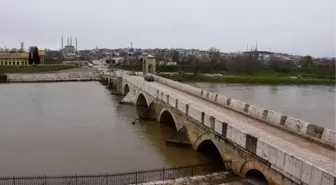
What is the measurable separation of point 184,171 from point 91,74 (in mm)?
45800

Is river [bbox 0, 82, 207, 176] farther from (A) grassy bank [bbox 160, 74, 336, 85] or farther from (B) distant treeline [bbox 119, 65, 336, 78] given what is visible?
(B) distant treeline [bbox 119, 65, 336, 78]

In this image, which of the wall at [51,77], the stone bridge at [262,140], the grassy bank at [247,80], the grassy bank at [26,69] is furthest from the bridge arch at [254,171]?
the grassy bank at [26,69]

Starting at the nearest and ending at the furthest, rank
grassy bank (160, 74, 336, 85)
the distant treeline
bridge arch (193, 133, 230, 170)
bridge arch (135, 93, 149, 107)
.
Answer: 1. bridge arch (193, 133, 230, 170)
2. bridge arch (135, 93, 149, 107)
3. grassy bank (160, 74, 336, 85)
4. the distant treeline

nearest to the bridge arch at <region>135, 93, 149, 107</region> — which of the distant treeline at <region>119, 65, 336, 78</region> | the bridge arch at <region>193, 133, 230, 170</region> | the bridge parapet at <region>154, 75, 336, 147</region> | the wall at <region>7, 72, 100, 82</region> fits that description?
the bridge parapet at <region>154, 75, 336, 147</region>

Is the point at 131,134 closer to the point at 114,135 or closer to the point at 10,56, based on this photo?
the point at 114,135

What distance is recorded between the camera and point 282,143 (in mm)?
10047

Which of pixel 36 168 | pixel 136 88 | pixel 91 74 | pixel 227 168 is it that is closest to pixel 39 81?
pixel 91 74

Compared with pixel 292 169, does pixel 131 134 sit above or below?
below

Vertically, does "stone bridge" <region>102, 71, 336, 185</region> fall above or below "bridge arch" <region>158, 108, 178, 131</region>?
above

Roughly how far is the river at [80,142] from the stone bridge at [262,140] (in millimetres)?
1847

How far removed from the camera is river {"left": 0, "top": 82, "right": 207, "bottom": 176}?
13.7 metres

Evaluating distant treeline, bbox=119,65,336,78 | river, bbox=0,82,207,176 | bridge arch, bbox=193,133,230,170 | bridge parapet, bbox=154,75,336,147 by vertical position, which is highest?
distant treeline, bbox=119,65,336,78

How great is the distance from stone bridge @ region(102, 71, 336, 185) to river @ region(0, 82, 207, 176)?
6.06ft

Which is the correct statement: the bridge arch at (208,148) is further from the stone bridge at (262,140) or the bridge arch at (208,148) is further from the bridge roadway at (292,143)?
the bridge roadway at (292,143)
